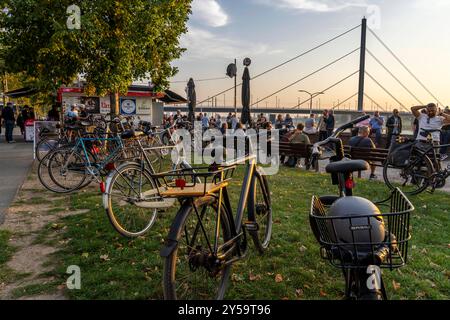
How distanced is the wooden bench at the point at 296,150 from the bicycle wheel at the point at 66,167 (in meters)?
5.79

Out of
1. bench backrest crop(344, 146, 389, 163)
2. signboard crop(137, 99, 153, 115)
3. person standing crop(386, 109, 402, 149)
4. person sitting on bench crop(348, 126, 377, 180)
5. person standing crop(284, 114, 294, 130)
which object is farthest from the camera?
signboard crop(137, 99, 153, 115)

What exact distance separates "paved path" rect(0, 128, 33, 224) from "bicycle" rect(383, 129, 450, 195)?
6.53 metres

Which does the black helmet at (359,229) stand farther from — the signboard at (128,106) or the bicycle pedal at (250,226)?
the signboard at (128,106)

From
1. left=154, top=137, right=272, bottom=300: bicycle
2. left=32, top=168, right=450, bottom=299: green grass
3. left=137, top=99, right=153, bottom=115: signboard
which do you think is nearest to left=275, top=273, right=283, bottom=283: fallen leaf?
left=32, top=168, right=450, bottom=299: green grass

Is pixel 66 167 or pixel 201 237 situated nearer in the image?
pixel 201 237

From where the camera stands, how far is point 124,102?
20531 mm

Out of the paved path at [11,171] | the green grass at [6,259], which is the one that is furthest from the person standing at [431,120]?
the paved path at [11,171]

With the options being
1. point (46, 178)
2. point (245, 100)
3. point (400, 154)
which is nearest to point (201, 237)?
point (46, 178)

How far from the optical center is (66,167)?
6367mm

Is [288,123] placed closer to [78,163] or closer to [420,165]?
[420,165]

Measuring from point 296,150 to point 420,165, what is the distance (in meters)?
3.86

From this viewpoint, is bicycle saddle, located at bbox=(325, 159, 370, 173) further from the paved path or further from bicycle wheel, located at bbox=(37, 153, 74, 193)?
bicycle wheel, located at bbox=(37, 153, 74, 193)

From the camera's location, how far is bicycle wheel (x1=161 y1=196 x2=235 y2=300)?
7.24ft

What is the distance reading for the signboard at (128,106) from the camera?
806 inches
